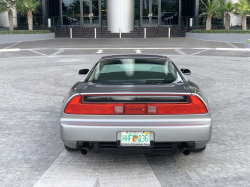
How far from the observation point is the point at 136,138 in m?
3.73

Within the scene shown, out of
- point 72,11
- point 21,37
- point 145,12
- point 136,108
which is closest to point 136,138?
point 136,108

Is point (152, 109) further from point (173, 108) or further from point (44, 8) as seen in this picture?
point (44, 8)

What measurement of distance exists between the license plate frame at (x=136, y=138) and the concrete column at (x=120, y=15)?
29.8m

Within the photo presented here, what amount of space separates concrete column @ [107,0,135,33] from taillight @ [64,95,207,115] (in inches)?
1169

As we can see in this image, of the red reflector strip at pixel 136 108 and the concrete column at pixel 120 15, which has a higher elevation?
the concrete column at pixel 120 15

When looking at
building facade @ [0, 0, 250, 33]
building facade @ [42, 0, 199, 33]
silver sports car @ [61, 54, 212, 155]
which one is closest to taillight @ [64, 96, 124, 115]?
silver sports car @ [61, 54, 212, 155]

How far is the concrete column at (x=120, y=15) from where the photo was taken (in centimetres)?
3269

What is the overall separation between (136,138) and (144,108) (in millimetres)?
345

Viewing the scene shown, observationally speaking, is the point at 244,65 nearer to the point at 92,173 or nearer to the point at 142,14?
the point at 92,173

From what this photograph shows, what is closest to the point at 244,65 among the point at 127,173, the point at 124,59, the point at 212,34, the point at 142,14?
the point at 124,59

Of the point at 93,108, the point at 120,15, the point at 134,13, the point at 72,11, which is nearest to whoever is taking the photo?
the point at 93,108

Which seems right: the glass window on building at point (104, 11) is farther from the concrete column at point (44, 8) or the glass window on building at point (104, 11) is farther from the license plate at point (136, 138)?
the license plate at point (136, 138)

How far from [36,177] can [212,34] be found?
85.2 ft

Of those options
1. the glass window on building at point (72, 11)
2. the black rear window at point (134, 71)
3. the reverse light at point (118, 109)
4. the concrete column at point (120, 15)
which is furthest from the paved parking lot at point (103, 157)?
the glass window on building at point (72, 11)
